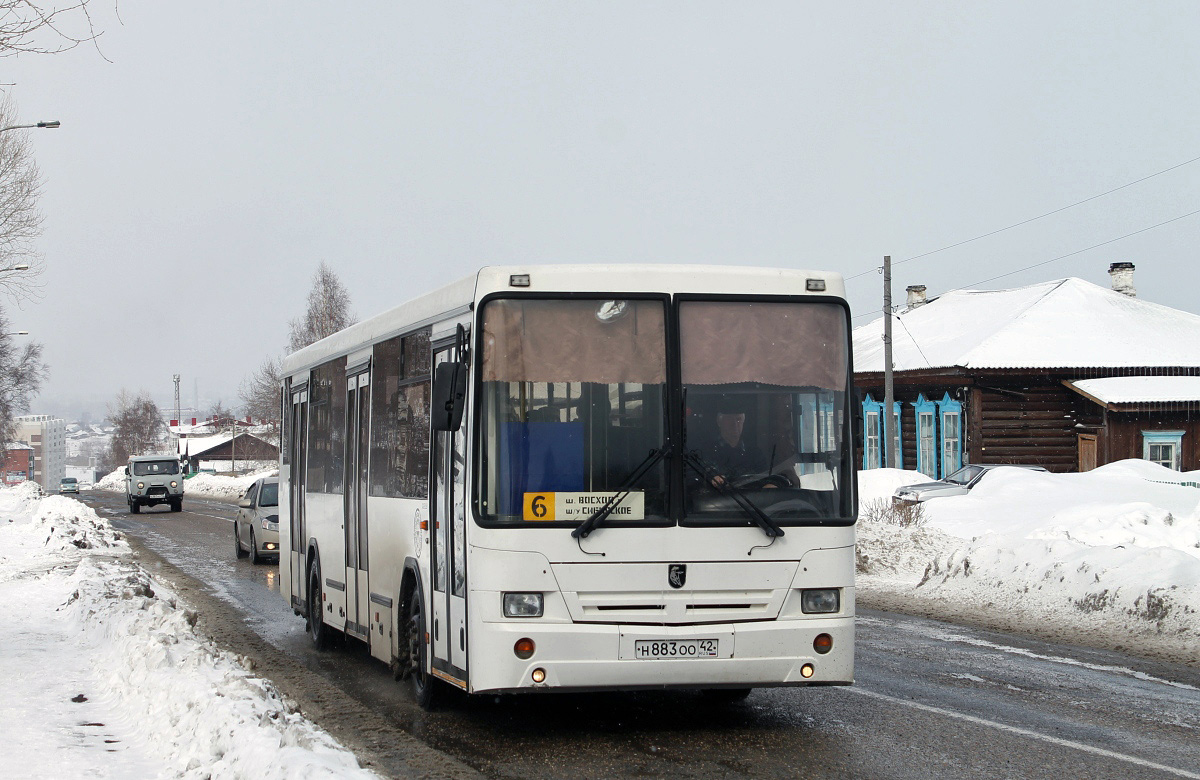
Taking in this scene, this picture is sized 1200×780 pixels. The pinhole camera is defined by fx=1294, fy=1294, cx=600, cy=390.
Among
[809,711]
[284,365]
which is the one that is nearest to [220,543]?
[284,365]

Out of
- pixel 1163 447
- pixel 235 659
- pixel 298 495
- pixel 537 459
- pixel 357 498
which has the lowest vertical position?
pixel 235 659

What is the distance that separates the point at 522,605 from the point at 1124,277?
40574mm

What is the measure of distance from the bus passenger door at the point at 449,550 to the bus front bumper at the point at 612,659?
32 cm

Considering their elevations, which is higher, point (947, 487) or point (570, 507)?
point (570, 507)

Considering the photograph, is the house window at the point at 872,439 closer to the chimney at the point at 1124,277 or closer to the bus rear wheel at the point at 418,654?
the chimney at the point at 1124,277

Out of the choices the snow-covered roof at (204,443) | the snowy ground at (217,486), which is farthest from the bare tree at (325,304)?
the snow-covered roof at (204,443)

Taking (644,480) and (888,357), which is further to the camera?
(888,357)

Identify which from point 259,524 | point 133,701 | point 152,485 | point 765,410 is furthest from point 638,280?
point 152,485

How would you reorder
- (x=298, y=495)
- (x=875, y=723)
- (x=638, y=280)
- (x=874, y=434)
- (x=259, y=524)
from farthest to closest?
1. (x=874, y=434)
2. (x=259, y=524)
3. (x=298, y=495)
4. (x=875, y=723)
5. (x=638, y=280)

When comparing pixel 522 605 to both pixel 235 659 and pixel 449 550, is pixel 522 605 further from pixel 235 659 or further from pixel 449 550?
pixel 235 659

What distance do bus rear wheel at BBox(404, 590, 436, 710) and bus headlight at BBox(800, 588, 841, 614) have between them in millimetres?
2606

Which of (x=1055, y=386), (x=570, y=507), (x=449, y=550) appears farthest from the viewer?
(x=1055, y=386)

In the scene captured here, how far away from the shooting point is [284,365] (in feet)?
48.3

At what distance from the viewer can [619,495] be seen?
7.50m
